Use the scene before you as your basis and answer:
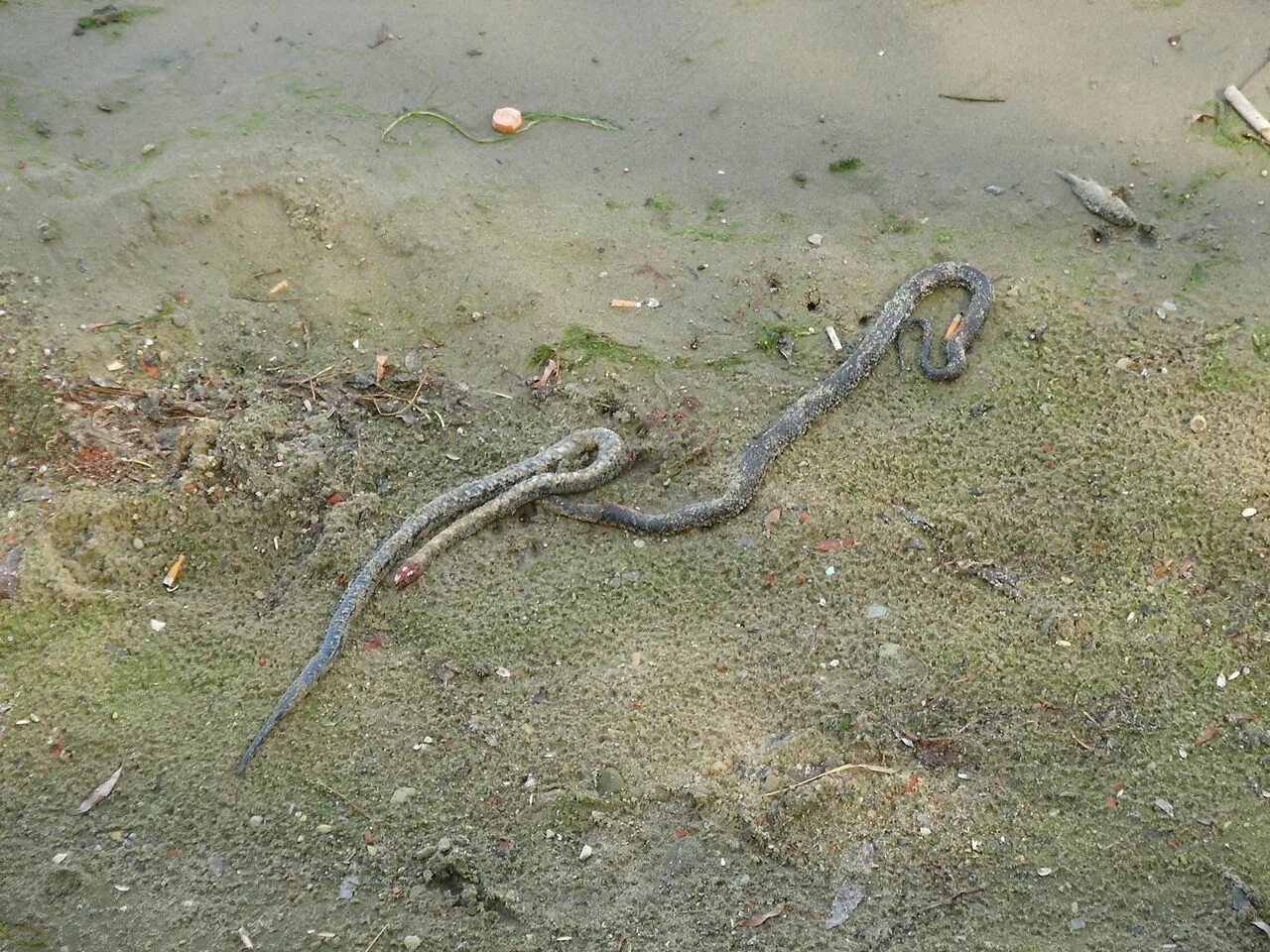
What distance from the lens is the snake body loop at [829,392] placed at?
447 cm

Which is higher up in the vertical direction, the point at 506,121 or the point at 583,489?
the point at 506,121

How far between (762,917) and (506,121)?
4.81 metres

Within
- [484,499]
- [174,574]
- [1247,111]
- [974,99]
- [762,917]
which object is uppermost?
[1247,111]

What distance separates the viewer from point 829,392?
489cm

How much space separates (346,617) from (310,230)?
2.57 metres

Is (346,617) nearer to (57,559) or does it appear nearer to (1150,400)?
(57,559)

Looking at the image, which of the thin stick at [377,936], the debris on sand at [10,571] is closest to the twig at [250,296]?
the debris on sand at [10,571]

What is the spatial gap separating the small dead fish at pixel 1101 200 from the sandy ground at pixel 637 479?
8 cm

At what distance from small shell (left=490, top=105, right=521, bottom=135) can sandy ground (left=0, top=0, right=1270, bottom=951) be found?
194 mm

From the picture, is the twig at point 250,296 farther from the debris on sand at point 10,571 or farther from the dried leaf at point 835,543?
the dried leaf at point 835,543

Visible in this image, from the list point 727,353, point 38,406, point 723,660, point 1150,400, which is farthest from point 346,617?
point 1150,400

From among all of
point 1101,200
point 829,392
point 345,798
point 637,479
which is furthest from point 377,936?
point 1101,200

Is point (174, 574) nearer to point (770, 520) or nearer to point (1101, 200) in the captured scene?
point (770, 520)

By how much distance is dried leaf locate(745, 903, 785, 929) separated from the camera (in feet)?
10.9
